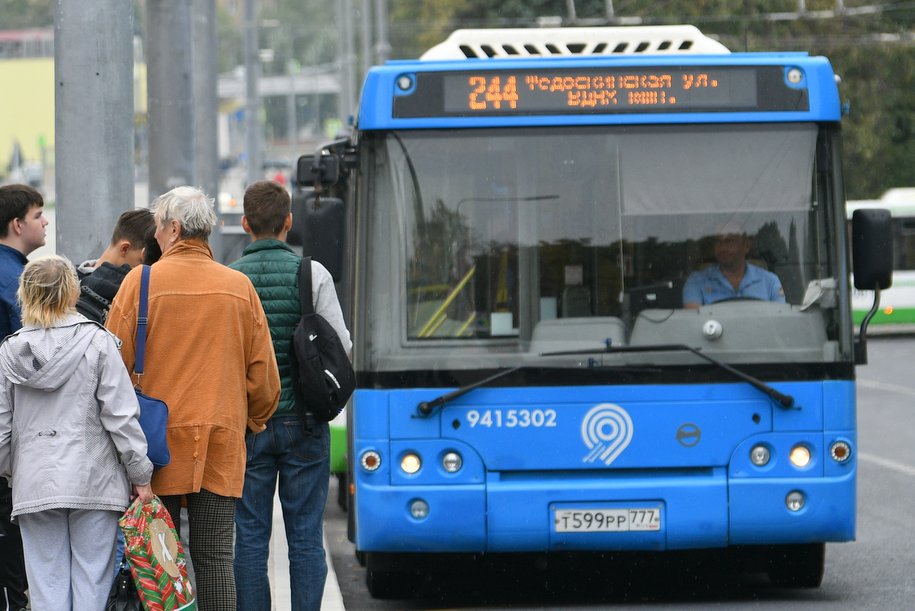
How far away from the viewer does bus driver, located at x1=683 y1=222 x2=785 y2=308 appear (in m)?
7.73

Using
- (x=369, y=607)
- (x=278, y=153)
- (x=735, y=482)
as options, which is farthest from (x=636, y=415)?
(x=278, y=153)

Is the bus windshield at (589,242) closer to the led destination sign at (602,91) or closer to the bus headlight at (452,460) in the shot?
the led destination sign at (602,91)

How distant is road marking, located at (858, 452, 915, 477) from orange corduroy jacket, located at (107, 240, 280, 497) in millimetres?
8599

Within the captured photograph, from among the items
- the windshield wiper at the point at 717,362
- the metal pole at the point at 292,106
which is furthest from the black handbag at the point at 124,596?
the metal pole at the point at 292,106

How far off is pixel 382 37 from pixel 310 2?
105 meters

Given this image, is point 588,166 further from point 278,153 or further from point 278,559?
point 278,153

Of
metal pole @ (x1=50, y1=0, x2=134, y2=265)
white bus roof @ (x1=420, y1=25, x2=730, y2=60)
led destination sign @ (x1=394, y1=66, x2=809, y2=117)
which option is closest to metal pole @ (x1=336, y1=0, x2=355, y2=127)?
white bus roof @ (x1=420, y1=25, x2=730, y2=60)

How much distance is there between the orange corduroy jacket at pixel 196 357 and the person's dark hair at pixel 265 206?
1.98ft

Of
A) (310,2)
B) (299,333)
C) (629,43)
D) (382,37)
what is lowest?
(299,333)

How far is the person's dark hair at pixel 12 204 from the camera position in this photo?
6.58 metres

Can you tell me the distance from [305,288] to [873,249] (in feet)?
9.31

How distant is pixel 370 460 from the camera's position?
303 inches

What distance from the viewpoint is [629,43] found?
343 inches

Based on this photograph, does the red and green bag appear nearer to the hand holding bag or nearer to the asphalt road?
the hand holding bag
